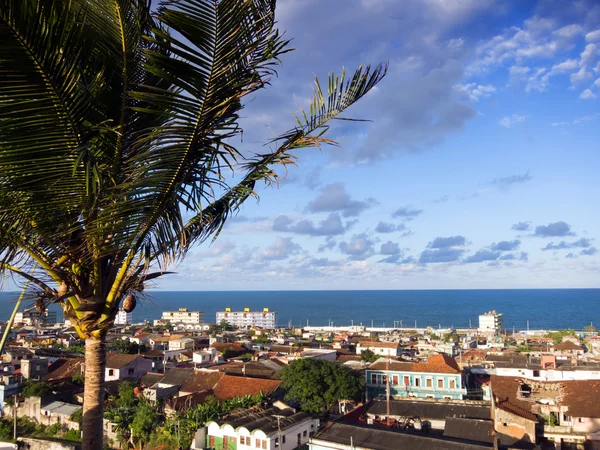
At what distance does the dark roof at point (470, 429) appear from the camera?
69.9 feet

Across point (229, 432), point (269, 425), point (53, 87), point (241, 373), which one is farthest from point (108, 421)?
point (53, 87)

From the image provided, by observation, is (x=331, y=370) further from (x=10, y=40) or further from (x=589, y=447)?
(x=10, y=40)

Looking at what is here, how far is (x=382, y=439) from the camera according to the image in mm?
19453

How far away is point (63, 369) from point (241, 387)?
15567mm

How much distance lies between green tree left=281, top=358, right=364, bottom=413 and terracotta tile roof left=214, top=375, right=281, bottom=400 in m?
0.97

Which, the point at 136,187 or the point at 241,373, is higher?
the point at 136,187

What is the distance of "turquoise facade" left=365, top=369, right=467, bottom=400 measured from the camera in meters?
32.6

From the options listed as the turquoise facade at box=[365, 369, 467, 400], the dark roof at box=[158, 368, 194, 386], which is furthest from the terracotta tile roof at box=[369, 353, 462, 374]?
the dark roof at box=[158, 368, 194, 386]

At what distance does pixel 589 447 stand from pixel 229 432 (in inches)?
618

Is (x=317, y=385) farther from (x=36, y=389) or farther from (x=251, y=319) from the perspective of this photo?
(x=251, y=319)

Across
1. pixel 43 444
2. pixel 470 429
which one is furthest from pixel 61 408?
pixel 470 429

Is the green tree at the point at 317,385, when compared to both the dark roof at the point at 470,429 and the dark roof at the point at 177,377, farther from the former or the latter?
the dark roof at the point at 470,429

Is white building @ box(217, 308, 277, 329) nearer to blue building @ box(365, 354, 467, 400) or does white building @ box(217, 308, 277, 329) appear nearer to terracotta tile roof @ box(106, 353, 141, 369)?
terracotta tile roof @ box(106, 353, 141, 369)

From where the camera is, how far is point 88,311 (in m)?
3.89
